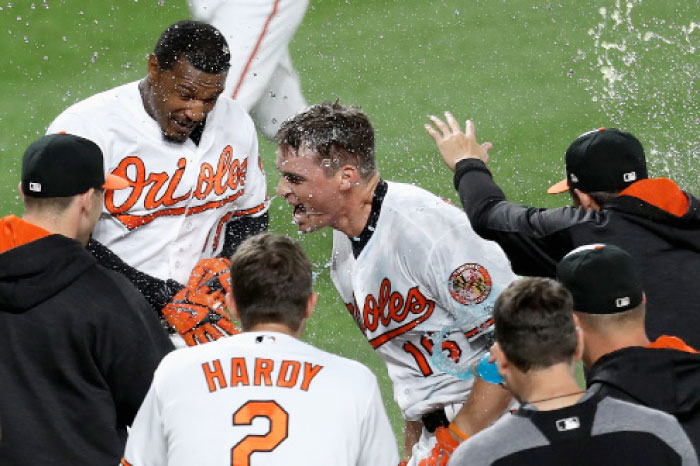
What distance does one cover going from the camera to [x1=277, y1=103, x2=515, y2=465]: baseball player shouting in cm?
394

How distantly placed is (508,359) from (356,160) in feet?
4.64

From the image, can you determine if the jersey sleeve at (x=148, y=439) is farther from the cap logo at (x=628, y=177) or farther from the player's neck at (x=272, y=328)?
the cap logo at (x=628, y=177)

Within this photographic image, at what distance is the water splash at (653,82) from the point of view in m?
7.82

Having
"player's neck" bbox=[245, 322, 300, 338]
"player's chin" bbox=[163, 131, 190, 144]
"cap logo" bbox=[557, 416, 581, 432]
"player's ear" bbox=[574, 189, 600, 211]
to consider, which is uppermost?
"player's chin" bbox=[163, 131, 190, 144]

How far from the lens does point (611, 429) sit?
270 centimetres

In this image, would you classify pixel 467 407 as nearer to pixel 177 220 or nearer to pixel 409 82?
pixel 177 220

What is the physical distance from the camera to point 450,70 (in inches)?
341

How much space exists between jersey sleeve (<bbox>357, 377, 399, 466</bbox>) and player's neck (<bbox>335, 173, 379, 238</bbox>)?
4.20 feet

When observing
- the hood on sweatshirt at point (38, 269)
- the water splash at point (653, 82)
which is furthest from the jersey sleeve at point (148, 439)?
the water splash at point (653, 82)

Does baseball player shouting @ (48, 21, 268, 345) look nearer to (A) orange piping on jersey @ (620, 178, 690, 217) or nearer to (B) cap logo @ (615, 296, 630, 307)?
(A) orange piping on jersey @ (620, 178, 690, 217)

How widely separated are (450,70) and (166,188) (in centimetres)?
428

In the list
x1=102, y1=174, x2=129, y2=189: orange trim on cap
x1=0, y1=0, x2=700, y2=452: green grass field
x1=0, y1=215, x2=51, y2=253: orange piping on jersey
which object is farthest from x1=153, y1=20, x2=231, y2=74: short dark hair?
x1=0, y1=0, x2=700, y2=452: green grass field

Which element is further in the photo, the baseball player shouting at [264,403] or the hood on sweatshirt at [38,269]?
the hood on sweatshirt at [38,269]

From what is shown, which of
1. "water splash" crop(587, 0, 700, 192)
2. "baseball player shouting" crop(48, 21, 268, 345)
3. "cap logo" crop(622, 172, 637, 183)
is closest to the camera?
"cap logo" crop(622, 172, 637, 183)
